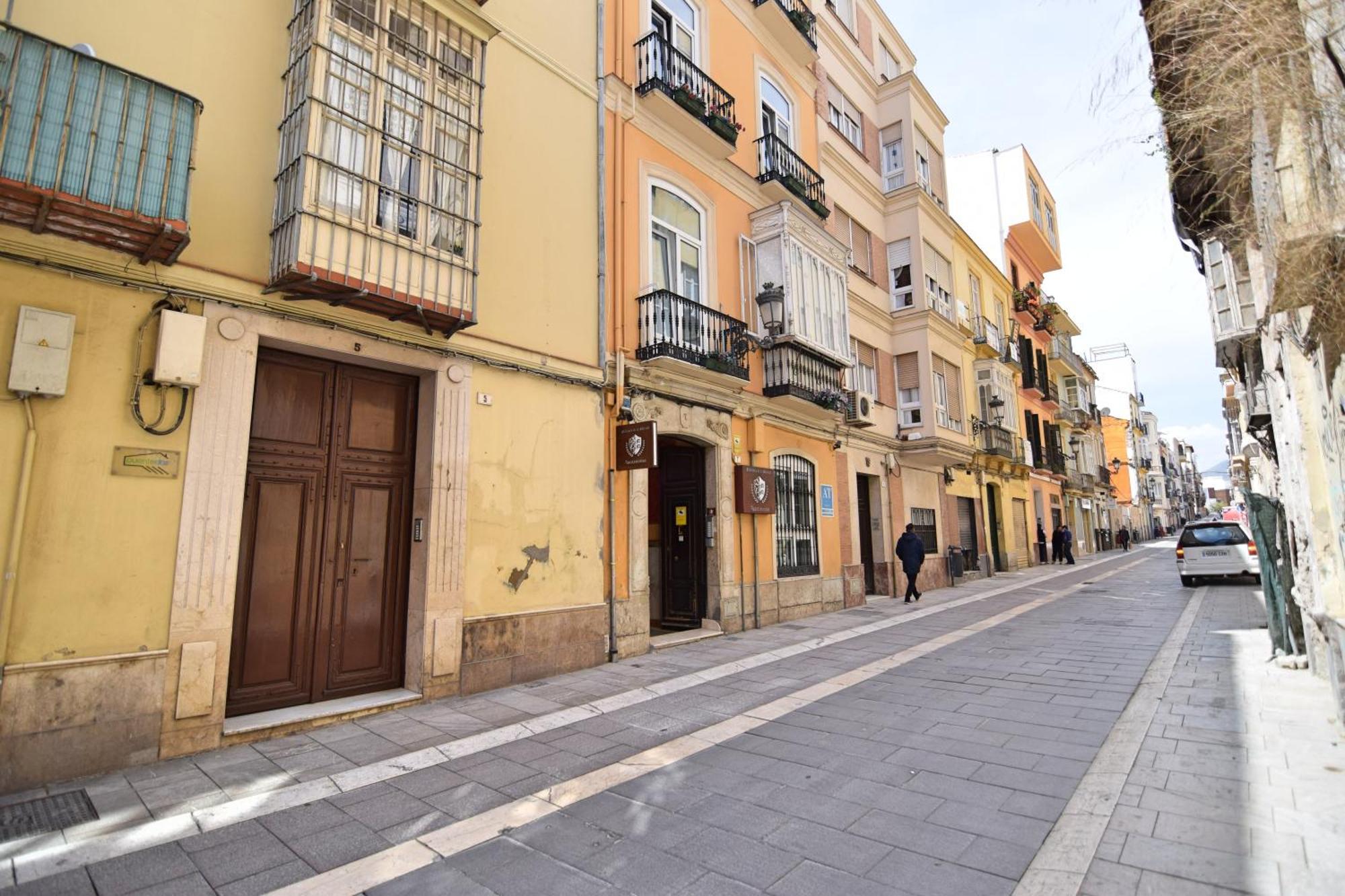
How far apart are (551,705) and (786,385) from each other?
23.2 ft

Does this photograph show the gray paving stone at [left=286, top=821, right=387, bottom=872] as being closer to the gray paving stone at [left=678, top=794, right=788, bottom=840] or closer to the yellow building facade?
the gray paving stone at [left=678, top=794, right=788, bottom=840]

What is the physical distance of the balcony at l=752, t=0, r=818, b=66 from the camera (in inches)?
498

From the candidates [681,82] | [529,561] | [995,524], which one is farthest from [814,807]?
[995,524]

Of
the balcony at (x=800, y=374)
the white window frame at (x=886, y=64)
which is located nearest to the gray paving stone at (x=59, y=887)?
the balcony at (x=800, y=374)

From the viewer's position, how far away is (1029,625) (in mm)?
10125

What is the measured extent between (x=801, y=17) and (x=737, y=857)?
15237 mm

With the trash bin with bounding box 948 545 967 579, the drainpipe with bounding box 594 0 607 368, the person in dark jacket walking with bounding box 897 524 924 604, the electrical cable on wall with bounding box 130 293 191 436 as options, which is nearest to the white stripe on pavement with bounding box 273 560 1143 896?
the electrical cable on wall with bounding box 130 293 191 436

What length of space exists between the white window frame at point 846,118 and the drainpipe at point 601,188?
26.7 ft

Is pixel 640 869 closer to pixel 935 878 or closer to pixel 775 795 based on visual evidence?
pixel 775 795

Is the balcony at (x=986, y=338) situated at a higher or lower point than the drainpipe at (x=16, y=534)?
higher

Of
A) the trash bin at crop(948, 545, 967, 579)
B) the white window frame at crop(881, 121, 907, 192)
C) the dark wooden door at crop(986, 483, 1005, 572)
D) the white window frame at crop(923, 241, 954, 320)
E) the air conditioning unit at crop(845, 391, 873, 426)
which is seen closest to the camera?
the air conditioning unit at crop(845, 391, 873, 426)

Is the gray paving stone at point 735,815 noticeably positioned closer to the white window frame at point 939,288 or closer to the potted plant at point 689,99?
the potted plant at point 689,99

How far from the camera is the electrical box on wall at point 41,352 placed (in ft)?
13.9

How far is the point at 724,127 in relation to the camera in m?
10.8
